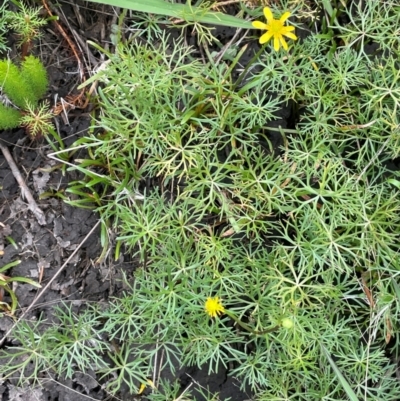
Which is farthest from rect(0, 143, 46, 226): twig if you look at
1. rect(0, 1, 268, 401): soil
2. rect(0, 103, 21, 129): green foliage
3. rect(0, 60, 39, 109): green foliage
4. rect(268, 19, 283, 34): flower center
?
rect(268, 19, 283, 34): flower center

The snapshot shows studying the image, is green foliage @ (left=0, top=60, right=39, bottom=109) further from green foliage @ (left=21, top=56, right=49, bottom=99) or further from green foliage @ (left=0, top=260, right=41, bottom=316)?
green foliage @ (left=0, top=260, right=41, bottom=316)

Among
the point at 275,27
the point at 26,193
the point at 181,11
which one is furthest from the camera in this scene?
the point at 26,193

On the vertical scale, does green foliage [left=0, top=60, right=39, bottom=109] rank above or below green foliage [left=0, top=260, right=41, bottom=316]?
above

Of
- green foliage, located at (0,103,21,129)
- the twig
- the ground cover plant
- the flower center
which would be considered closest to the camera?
the flower center

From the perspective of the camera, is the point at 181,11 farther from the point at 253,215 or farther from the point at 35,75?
the point at 253,215

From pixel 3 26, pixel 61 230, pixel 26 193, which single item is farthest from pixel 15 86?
pixel 61 230

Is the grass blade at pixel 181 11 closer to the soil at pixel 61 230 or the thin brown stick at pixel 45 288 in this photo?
the soil at pixel 61 230

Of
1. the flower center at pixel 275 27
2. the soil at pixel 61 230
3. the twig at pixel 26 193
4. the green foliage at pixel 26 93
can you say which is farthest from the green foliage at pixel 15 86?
the flower center at pixel 275 27
